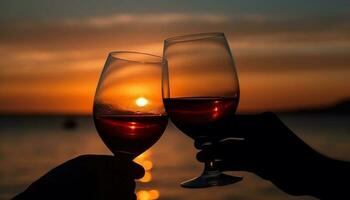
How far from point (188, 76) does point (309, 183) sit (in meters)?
1.21

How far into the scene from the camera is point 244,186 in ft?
65.3

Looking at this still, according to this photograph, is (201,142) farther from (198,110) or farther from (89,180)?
(89,180)

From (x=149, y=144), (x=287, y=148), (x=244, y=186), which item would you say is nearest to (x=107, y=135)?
(x=149, y=144)

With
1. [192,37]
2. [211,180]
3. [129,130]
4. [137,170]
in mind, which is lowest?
[211,180]

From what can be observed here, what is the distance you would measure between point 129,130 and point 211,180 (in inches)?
23.9

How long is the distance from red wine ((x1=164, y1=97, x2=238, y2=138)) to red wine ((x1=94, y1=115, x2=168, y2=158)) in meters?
0.17

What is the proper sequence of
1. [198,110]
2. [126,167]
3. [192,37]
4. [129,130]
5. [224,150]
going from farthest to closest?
[224,150], [192,37], [198,110], [129,130], [126,167]

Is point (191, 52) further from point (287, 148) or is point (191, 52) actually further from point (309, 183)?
point (309, 183)

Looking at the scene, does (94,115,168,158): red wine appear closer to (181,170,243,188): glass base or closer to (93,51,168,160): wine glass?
(93,51,168,160): wine glass

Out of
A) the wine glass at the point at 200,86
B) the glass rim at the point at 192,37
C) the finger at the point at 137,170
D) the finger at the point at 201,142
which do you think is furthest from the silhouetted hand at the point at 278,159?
the finger at the point at 137,170

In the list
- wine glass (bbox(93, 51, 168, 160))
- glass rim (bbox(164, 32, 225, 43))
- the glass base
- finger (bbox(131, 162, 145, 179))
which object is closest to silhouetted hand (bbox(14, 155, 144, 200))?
finger (bbox(131, 162, 145, 179))

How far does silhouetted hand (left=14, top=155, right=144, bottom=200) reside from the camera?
2389mm

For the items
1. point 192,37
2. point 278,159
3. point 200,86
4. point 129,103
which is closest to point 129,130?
point 129,103

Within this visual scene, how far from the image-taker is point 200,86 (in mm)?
3111
